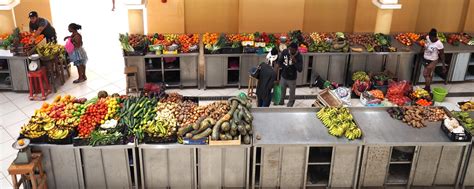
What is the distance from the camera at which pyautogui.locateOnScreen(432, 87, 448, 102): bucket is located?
1241 centimetres

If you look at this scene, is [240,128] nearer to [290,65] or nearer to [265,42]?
[290,65]

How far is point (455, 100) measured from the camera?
41.4 ft

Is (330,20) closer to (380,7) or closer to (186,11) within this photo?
(380,7)

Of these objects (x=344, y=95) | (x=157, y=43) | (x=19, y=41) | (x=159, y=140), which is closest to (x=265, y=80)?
(x=344, y=95)

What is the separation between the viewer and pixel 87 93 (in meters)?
12.5

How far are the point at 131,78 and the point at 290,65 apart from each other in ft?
13.7

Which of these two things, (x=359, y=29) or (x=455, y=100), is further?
(x=359, y=29)

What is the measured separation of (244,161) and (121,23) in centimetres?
1186

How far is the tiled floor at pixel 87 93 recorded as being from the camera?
35.4ft

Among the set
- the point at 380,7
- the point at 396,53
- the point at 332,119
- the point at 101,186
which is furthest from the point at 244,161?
the point at 380,7

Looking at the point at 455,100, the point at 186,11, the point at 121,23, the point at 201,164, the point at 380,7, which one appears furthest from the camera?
the point at 121,23

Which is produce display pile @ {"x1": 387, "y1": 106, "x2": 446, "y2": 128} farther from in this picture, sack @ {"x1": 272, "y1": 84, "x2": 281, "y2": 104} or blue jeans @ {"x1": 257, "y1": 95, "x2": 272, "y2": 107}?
sack @ {"x1": 272, "y1": 84, "x2": 281, "y2": 104}

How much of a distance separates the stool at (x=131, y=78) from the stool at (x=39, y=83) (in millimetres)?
1991

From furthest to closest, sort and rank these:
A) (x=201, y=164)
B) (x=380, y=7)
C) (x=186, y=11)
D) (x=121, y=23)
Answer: (x=121, y=23) < (x=186, y=11) < (x=380, y=7) < (x=201, y=164)
